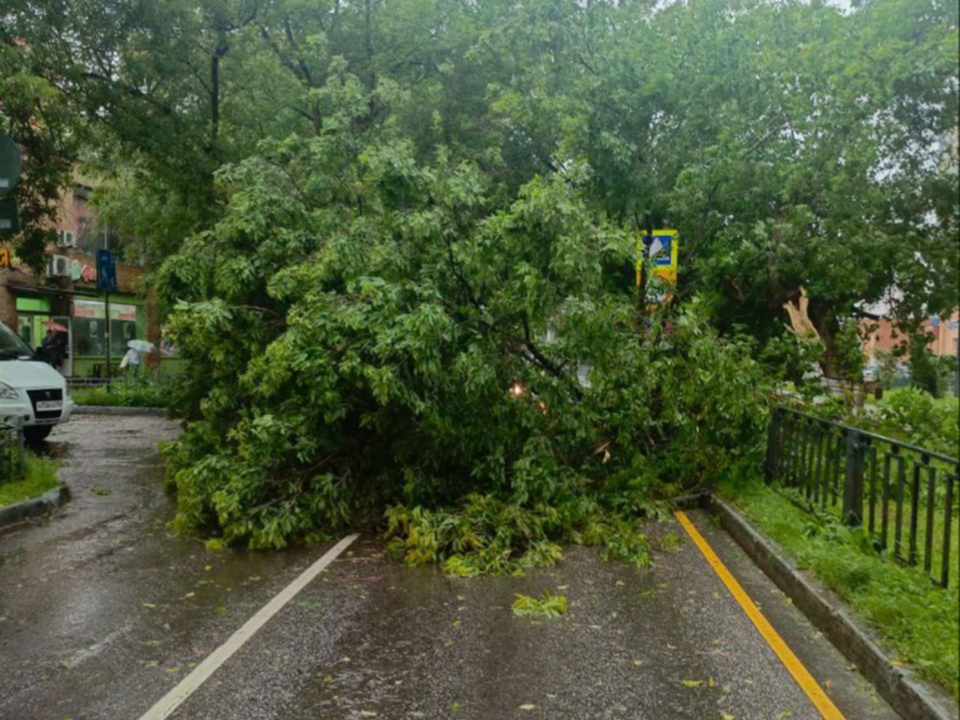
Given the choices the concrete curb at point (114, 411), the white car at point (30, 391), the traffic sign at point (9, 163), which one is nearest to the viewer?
the traffic sign at point (9, 163)

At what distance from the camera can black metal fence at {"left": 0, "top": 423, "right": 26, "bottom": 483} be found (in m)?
10.8

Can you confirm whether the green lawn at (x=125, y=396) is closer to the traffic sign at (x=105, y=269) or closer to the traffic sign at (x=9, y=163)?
the traffic sign at (x=105, y=269)

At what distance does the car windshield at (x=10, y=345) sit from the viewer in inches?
579

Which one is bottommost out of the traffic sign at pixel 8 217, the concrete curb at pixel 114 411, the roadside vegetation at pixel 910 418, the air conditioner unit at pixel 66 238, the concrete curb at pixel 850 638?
the concrete curb at pixel 114 411

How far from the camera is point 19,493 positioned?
10250 mm

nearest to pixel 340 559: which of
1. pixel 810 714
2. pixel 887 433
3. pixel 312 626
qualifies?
pixel 312 626

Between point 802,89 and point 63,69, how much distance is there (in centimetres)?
1116

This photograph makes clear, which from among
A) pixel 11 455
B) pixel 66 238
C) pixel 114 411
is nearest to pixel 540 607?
pixel 11 455

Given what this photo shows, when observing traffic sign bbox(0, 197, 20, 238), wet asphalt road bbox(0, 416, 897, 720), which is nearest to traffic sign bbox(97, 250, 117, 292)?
traffic sign bbox(0, 197, 20, 238)

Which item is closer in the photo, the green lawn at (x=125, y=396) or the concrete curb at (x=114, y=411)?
the concrete curb at (x=114, y=411)

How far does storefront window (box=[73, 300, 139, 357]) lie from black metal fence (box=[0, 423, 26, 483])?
1020 inches

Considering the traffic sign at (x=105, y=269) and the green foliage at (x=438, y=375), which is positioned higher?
the traffic sign at (x=105, y=269)

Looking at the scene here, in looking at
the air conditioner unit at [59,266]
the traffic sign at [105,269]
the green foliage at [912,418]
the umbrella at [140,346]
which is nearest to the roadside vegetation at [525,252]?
the green foliage at [912,418]

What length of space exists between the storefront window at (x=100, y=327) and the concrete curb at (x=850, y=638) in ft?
107
